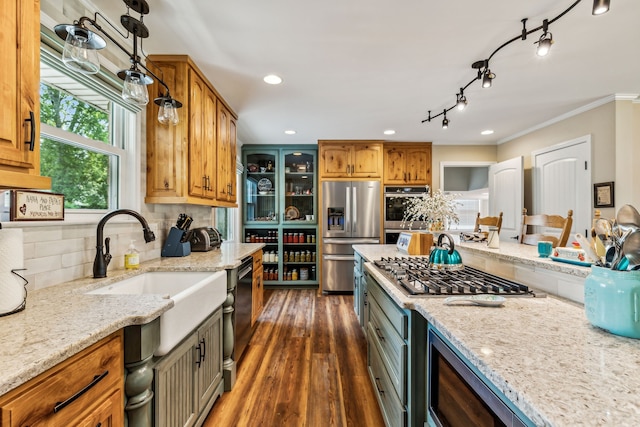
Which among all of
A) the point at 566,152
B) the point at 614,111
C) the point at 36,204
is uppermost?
the point at 614,111

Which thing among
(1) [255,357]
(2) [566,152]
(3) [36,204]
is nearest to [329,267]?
(1) [255,357]

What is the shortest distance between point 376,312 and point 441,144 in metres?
3.85

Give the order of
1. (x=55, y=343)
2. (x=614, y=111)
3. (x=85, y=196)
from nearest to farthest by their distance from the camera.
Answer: (x=55, y=343) → (x=85, y=196) → (x=614, y=111)

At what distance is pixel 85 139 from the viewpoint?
1730mm

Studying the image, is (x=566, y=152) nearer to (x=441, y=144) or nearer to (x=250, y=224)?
(x=441, y=144)

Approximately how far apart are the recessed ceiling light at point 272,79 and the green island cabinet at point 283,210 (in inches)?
92.3

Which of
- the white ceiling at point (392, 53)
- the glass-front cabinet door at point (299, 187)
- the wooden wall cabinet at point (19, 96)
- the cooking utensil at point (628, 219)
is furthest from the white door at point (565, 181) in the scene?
the wooden wall cabinet at point (19, 96)

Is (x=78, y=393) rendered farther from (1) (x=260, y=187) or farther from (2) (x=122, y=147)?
(1) (x=260, y=187)

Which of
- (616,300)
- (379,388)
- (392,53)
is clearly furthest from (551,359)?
(392,53)

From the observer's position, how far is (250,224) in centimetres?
495

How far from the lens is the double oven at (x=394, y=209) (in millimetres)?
4609

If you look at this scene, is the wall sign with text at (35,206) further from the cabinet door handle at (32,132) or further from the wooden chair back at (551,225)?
the wooden chair back at (551,225)

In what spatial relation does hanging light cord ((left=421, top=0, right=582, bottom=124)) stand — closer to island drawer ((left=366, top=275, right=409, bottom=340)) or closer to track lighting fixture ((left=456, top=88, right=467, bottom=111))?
track lighting fixture ((left=456, top=88, right=467, bottom=111))

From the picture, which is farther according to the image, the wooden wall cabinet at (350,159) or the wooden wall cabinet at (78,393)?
the wooden wall cabinet at (350,159)
